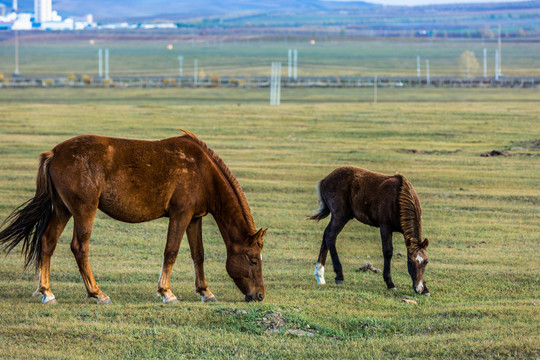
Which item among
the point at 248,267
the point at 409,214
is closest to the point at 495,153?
the point at 409,214

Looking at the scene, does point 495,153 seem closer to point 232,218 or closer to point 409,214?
point 409,214

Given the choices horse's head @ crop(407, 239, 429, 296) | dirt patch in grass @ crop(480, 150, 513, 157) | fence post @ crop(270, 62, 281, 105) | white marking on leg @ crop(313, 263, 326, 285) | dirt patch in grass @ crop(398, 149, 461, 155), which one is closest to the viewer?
horse's head @ crop(407, 239, 429, 296)

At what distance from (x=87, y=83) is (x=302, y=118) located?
196 feet

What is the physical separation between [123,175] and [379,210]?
3.84 metres

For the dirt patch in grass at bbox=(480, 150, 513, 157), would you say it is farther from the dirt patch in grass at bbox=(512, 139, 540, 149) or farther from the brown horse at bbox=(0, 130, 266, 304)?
the brown horse at bbox=(0, 130, 266, 304)

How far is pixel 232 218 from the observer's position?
9906 mm

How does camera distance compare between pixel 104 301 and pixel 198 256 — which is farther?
pixel 198 256

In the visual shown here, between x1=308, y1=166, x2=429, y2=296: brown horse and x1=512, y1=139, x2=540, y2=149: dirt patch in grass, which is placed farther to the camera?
x1=512, y1=139, x2=540, y2=149: dirt patch in grass

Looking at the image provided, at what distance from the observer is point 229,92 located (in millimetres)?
83000

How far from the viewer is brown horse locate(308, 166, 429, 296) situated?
35.4 feet

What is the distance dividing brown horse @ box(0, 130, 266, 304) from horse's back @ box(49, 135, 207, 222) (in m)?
0.01

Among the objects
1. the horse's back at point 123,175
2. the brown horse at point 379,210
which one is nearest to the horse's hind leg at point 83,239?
the horse's back at point 123,175

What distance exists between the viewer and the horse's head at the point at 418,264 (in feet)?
35.2

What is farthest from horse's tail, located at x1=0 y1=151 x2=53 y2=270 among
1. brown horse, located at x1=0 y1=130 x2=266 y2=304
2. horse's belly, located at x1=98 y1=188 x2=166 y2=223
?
horse's belly, located at x1=98 y1=188 x2=166 y2=223
